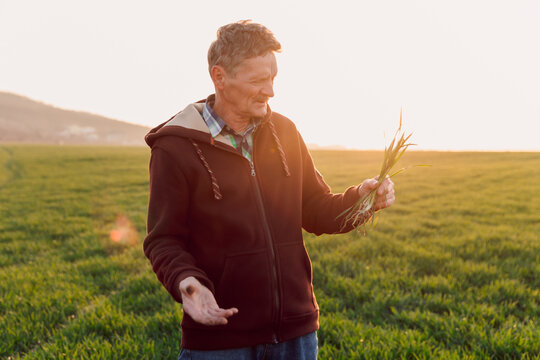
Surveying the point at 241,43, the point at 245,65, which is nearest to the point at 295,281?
the point at 245,65

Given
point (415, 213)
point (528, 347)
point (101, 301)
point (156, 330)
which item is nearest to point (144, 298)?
point (101, 301)

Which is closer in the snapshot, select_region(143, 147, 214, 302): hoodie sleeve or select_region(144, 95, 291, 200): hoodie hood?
select_region(143, 147, 214, 302): hoodie sleeve

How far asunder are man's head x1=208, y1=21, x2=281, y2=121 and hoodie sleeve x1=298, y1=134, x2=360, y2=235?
52 cm

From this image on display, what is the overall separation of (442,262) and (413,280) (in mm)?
1088

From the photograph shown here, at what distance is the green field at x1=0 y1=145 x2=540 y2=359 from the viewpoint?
11.9 ft

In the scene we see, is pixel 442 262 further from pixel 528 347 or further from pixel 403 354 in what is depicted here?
pixel 403 354

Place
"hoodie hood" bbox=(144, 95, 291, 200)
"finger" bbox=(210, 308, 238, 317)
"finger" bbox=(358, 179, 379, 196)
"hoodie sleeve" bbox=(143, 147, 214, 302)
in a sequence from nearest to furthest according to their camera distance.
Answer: "finger" bbox=(210, 308, 238, 317), "hoodie sleeve" bbox=(143, 147, 214, 302), "hoodie hood" bbox=(144, 95, 291, 200), "finger" bbox=(358, 179, 379, 196)

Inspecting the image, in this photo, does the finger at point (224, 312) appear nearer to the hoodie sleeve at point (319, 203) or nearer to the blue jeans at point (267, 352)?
the blue jeans at point (267, 352)

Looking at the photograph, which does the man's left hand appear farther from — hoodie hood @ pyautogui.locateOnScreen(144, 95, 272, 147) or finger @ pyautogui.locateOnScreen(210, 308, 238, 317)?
finger @ pyautogui.locateOnScreen(210, 308, 238, 317)

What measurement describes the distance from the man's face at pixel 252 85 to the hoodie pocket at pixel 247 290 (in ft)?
2.57

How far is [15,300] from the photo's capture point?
15.7ft

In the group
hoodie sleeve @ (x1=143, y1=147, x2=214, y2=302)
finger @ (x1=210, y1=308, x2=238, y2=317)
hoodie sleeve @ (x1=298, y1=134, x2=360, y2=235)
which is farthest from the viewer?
hoodie sleeve @ (x1=298, y1=134, x2=360, y2=235)

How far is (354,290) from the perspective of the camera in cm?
490

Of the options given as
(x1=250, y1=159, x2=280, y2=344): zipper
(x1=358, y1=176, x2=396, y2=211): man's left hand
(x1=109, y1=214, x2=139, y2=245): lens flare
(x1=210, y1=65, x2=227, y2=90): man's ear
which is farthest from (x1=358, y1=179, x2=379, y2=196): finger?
(x1=109, y1=214, x2=139, y2=245): lens flare
